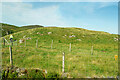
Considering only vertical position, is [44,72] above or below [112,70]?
above

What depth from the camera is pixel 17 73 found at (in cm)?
905

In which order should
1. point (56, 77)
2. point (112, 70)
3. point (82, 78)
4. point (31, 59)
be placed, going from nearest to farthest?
point (56, 77)
point (82, 78)
point (112, 70)
point (31, 59)

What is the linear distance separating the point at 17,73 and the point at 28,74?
1.13 meters

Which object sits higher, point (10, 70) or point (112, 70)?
point (10, 70)

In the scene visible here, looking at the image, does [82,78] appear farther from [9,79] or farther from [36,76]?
[9,79]

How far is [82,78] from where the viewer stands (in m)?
8.70

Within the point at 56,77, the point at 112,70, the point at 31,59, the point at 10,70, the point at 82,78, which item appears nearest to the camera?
the point at 56,77

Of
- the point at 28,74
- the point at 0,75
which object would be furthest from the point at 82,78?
the point at 0,75

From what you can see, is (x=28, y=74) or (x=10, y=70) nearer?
(x=28, y=74)

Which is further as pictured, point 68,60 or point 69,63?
point 68,60

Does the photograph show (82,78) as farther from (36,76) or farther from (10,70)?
(10,70)

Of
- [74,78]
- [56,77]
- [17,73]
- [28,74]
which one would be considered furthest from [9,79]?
[74,78]

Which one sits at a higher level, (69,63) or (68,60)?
(68,60)

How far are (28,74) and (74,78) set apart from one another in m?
3.66
